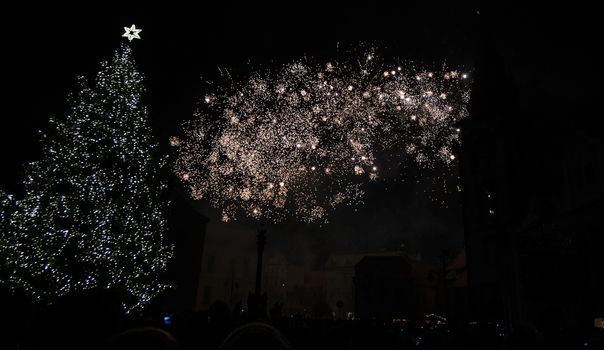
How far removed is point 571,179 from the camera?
22547 millimetres

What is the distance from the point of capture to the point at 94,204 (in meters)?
16.1

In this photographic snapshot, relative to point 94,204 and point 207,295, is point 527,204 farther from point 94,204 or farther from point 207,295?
point 207,295

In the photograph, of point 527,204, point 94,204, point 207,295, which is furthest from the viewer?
point 207,295

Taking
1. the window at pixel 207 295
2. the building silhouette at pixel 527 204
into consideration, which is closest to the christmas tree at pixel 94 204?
the building silhouette at pixel 527 204

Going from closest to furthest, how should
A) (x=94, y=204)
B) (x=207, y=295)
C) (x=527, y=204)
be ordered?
(x=94, y=204), (x=527, y=204), (x=207, y=295)

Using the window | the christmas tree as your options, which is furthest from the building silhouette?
the window

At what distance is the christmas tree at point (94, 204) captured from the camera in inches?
583

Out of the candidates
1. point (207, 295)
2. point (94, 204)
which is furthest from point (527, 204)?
point (207, 295)

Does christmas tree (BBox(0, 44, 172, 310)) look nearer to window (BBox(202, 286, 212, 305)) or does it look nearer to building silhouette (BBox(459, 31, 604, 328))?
building silhouette (BBox(459, 31, 604, 328))

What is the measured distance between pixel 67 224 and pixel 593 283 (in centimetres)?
2450

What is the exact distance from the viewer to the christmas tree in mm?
14812

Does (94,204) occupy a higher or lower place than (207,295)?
higher

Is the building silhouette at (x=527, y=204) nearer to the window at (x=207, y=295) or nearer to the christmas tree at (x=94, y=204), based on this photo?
the christmas tree at (x=94, y=204)

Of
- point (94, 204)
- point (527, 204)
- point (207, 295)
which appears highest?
point (527, 204)
